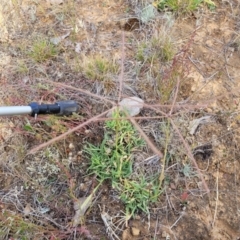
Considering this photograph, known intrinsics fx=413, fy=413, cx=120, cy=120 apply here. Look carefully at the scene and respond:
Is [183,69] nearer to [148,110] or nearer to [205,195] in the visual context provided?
[148,110]

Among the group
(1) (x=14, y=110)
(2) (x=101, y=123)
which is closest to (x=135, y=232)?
(2) (x=101, y=123)

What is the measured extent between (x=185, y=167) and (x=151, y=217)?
0.24 metres

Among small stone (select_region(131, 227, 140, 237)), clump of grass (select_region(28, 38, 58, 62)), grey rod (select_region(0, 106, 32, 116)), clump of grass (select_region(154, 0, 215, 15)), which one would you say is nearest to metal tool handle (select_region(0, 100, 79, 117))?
grey rod (select_region(0, 106, 32, 116))

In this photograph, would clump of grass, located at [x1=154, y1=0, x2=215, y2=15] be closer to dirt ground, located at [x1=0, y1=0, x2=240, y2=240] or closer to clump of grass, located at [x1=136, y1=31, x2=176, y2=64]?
dirt ground, located at [x1=0, y1=0, x2=240, y2=240]

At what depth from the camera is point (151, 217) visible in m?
1.58

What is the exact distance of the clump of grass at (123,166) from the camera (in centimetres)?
159

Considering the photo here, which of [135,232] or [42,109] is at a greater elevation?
[42,109]

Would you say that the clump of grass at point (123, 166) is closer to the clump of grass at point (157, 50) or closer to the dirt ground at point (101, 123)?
the dirt ground at point (101, 123)

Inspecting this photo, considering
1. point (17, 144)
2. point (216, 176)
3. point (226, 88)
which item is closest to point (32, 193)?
point (17, 144)

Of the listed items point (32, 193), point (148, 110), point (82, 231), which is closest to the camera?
point (82, 231)

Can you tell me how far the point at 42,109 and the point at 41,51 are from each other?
49cm

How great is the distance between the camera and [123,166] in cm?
164

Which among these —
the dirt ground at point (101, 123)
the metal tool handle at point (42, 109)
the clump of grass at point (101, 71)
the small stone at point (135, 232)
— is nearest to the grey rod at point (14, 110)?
the metal tool handle at point (42, 109)

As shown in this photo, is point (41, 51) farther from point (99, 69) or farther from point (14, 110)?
point (14, 110)
